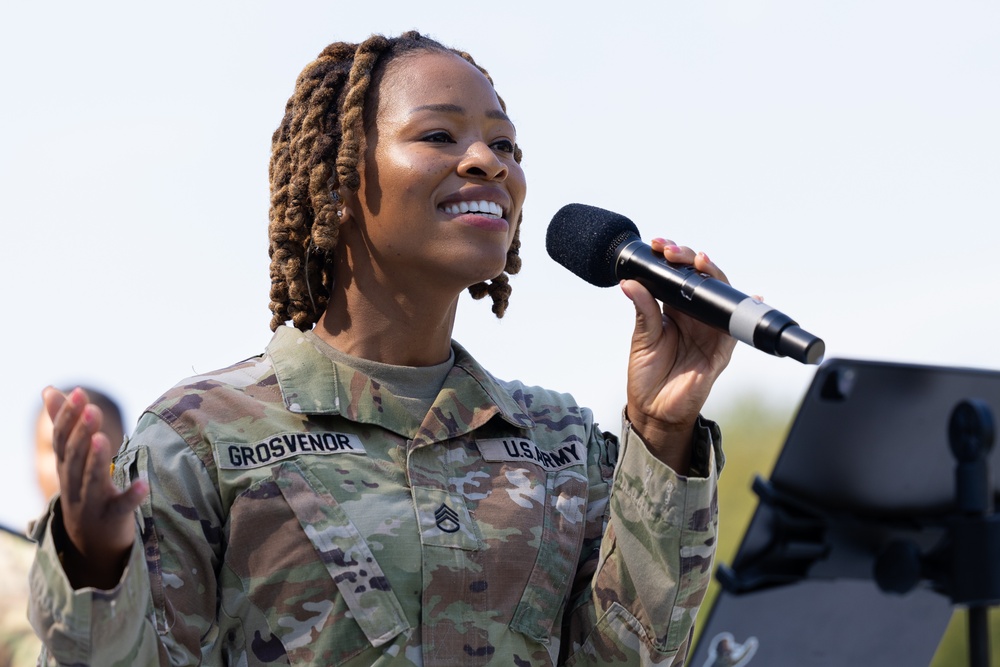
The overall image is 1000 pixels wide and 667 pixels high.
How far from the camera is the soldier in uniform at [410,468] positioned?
2.73m

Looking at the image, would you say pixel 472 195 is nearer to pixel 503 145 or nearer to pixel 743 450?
pixel 503 145

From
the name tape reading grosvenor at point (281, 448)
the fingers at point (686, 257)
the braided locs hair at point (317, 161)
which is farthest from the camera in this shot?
the braided locs hair at point (317, 161)

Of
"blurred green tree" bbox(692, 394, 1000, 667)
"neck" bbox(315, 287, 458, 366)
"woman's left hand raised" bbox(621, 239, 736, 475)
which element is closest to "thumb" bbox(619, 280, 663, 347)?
"woman's left hand raised" bbox(621, 239, 736, 475)

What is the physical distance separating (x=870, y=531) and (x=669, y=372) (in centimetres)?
105

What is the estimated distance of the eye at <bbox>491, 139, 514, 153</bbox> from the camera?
10.4 ft

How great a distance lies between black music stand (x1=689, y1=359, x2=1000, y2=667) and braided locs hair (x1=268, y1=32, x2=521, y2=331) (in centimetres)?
92

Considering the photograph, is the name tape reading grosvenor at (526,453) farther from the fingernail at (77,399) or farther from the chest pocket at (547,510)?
the fingernail at (77,399)

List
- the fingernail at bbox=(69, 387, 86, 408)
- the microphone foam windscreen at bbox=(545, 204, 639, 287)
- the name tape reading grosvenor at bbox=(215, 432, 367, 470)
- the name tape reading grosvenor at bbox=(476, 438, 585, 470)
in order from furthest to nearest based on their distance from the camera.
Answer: the name tape reading grosvenor at bbox=(476, 438, 585, 470) → the microphone foam windscreen at bbox=(545, 204, 639, 287) → the name tape reading grosvenor at bbox=(215, 432, 367, 470) → the fingernail at bbox=(69, 387, 86, 408)

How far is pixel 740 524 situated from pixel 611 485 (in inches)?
755

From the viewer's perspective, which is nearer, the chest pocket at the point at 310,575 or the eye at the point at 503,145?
the chest pocket at the point at 310,575

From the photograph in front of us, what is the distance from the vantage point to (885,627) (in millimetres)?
3643

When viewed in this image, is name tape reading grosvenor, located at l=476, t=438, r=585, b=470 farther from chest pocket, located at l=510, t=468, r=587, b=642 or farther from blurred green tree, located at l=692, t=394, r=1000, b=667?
blurred green tree, located at l=692, t=394, r=1000, b=667

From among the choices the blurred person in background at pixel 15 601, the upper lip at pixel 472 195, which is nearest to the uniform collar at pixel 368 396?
the upper lip at pixel 472 195

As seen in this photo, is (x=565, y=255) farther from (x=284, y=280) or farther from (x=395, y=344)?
(x=284, y=280)
